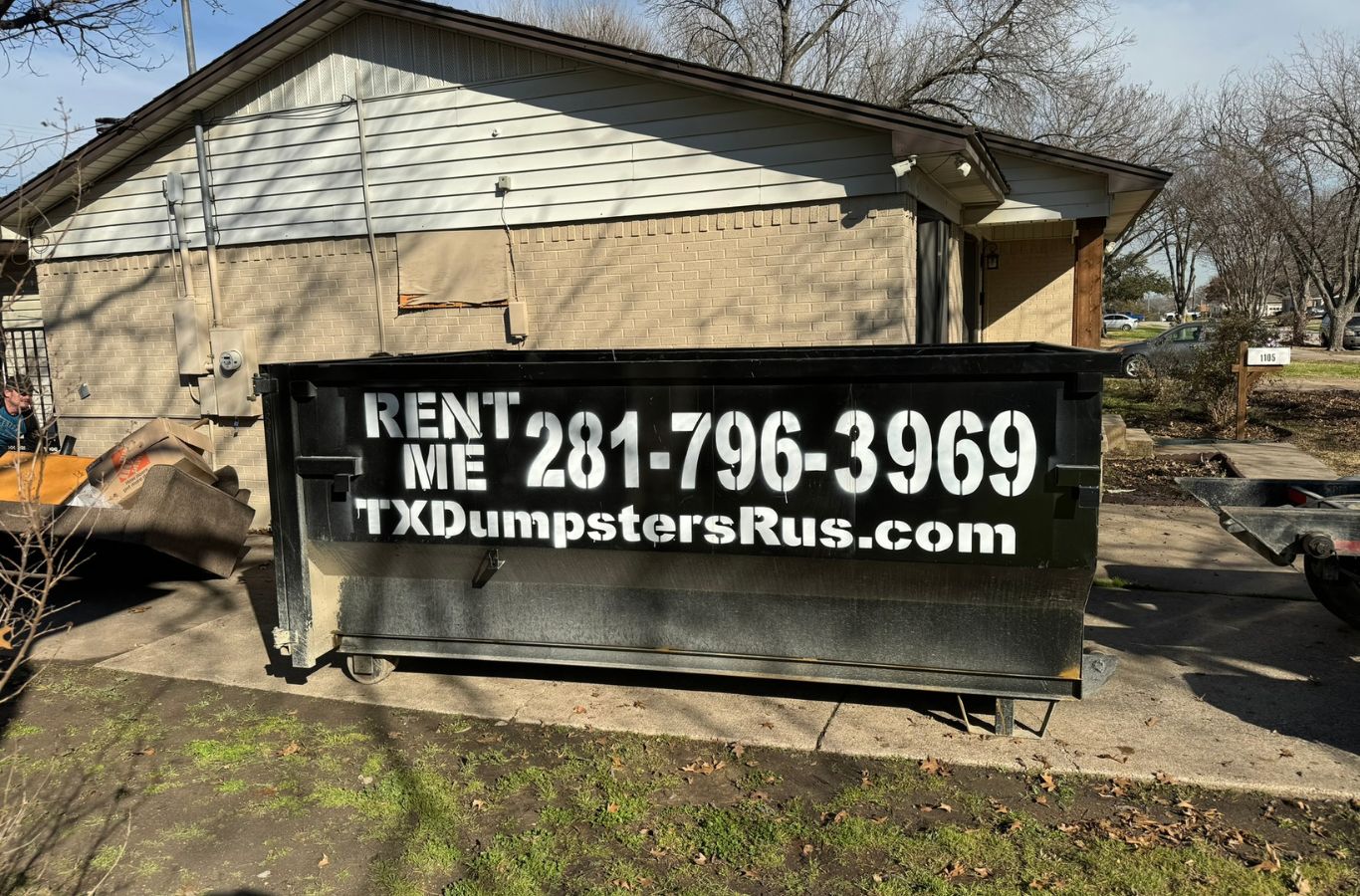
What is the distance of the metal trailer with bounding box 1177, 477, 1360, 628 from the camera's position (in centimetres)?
468

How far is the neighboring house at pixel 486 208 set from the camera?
27.5 ft

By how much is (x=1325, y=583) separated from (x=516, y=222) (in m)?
7.32

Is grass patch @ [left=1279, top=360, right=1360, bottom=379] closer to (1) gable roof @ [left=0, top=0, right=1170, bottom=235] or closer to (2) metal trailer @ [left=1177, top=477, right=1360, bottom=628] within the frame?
(1) gable roof @ [left=0, top=0, right=1170, bottom=235]

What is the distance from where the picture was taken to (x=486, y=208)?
9.51 meters

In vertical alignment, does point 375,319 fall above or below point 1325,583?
above

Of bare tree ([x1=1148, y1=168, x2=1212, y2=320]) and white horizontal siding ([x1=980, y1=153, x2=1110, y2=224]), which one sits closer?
white horizontal siding ([x1=980, y1=153, x2=1110, y2=224])

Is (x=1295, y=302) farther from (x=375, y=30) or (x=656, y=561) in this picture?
(x=656, y=561)

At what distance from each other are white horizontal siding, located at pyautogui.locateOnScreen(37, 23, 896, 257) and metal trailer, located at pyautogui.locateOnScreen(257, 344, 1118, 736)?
4537mm

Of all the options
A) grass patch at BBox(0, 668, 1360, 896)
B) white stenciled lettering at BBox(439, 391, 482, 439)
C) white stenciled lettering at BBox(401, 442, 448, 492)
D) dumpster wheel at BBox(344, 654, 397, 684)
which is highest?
white stenciled lettering at BBox(439, 391, 482, 439)

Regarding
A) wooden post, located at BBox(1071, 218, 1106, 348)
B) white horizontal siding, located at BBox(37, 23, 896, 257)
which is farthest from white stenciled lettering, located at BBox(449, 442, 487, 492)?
wooden post, located at BBox(1071, 218, 1106, 348)

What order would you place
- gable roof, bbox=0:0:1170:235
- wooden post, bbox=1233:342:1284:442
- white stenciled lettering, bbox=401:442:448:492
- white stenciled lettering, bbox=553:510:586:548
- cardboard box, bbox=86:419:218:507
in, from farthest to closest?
wooden post, bbox=1233:342:1284:442
gable roof, bbox=0:0:1170:235
cardboard box, bbox=86:419:218:507
white stenciled lettering, bbox=401:442:448:492
white stenciled lettering, bbox=553:510:586:548

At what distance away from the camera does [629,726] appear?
469 centimetres

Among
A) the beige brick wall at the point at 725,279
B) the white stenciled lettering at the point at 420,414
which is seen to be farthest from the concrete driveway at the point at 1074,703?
the beige brick wall at the point at 725,279

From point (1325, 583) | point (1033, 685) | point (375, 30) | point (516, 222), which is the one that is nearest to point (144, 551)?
point (516, 222)
